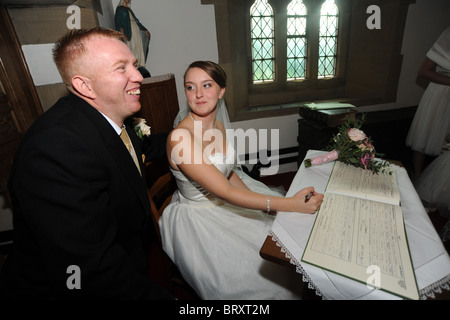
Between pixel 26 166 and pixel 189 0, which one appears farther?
pixel 189 0

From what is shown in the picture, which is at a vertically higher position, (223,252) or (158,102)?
(158,102)

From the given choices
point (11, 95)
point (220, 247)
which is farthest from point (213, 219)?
point (11, 95)

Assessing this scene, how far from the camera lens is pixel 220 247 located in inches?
64.6

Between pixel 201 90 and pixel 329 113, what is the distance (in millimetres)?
2477

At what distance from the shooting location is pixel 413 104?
4621 millimetres

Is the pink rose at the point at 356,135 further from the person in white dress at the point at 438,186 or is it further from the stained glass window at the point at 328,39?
the stained glass window at the point at 328,39

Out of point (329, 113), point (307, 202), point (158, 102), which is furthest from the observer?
point (329, 113)

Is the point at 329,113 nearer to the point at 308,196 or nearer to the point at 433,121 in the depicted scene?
the point at 433,121

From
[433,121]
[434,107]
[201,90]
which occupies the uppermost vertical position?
[201,90]

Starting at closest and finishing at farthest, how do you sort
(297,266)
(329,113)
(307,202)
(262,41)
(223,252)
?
1. (297,266)
2. (307,202)
3. (223,252)
4. (329,113)
5. (262,41)

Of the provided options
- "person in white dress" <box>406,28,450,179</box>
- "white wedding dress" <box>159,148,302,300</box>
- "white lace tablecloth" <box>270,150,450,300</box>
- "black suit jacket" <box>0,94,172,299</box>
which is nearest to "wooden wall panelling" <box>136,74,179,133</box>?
"white wedding dress" <box>159,148,302,300</box>

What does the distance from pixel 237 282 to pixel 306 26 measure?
4723 millimetres

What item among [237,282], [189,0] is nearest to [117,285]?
[237,282]
